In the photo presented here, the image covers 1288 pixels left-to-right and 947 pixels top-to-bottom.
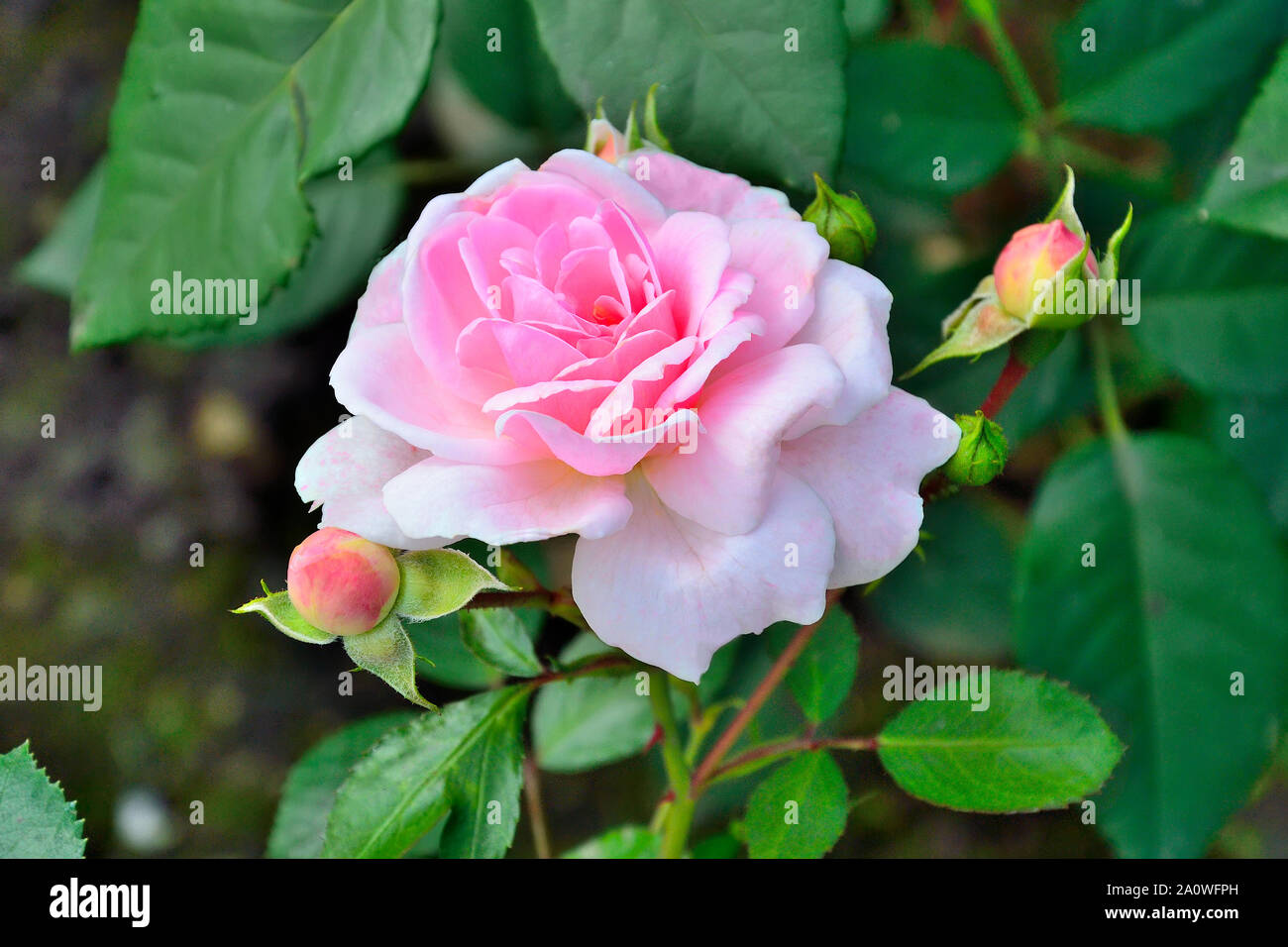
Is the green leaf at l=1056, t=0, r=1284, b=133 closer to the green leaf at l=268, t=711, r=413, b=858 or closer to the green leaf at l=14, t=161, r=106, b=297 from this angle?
the green leaf at l=268, t=711, r=413, b=858

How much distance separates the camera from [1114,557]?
2.99 ft

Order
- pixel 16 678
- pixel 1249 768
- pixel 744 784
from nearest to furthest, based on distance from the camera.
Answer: pixel 1249 768 → pixel 744 784 → pixel 16 678

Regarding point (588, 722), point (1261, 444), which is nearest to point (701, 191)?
point (588, 722)

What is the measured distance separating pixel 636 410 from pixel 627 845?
1.34 ft

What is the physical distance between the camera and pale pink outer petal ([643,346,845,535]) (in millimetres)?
443

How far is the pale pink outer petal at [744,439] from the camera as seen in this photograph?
1.45 ft

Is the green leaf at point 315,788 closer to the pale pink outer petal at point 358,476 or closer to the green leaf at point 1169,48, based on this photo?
the pale pink outer petal at point 358,476

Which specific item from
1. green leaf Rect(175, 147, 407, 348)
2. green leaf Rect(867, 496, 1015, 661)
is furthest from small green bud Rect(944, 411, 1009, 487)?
green leaf Rect(175, 147, 407, 348)

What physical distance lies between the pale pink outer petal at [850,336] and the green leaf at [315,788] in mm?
487

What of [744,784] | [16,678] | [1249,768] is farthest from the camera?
[16,678]

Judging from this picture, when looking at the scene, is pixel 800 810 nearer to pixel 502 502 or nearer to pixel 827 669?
pixel 827 669
